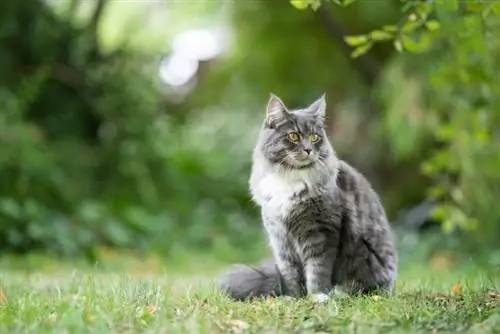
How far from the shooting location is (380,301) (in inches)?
156

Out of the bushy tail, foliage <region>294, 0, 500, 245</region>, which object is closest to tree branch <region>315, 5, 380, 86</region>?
foliage <region>294, 0, 500, 245</region>

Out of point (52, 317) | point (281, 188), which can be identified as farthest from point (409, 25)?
point (52, 317)

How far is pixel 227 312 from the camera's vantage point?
12.2 feet

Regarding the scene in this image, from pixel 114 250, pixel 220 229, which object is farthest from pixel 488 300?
pixel 220 229

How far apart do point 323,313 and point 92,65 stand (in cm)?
609

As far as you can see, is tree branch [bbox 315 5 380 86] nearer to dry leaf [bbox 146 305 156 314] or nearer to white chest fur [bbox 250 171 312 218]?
white chest fur [bbox 250 171 312 218]

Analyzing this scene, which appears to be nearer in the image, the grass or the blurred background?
the grass

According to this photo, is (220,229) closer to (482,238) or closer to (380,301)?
(482,238)

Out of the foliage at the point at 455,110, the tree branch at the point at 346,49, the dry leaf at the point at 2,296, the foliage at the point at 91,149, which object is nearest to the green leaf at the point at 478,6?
the foliage at the point at 455,110

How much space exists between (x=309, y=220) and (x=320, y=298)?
0.47m

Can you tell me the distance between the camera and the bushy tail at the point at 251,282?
4492mm

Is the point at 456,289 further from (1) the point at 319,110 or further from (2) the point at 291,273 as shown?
(1) the point at 319,110

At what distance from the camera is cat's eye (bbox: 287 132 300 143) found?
4.50 metres

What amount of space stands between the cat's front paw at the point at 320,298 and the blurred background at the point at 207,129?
2183 millimetres
